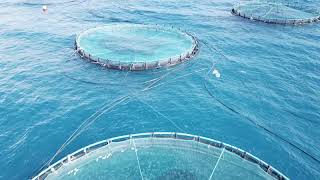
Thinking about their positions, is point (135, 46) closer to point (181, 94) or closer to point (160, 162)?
point (181, 94)

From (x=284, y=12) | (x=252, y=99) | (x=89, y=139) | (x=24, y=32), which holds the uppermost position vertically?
(x=284, y=12)

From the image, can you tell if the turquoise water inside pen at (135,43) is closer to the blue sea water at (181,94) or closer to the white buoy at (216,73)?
the blue sea water at (181,94)

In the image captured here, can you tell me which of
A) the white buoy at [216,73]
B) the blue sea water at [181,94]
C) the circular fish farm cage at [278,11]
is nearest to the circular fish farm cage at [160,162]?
the blue sea water at [181,94]

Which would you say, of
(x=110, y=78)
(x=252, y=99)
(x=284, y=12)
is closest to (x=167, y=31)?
(x=110, y=78)

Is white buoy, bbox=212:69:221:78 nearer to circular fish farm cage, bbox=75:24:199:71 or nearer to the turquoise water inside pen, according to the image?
circular fish farm cage, bbox=75:24:199:71

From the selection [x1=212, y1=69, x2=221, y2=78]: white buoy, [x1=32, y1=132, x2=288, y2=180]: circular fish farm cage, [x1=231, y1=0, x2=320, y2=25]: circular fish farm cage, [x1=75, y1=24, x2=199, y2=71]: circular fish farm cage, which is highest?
[x1=231, y1=0, x2=320, y2=25]: circular fish farm cage

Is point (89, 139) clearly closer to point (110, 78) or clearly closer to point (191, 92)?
point (110, 78)

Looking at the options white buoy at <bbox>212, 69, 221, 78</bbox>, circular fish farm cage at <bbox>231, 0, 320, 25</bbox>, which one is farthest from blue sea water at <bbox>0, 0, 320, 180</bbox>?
circular fish farm cage at <bbox>231, 0, 320, 25</bbox>

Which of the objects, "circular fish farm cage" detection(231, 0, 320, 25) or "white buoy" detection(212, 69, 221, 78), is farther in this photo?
"circular fish farm cage" detection(231, 0, 320, 25)
